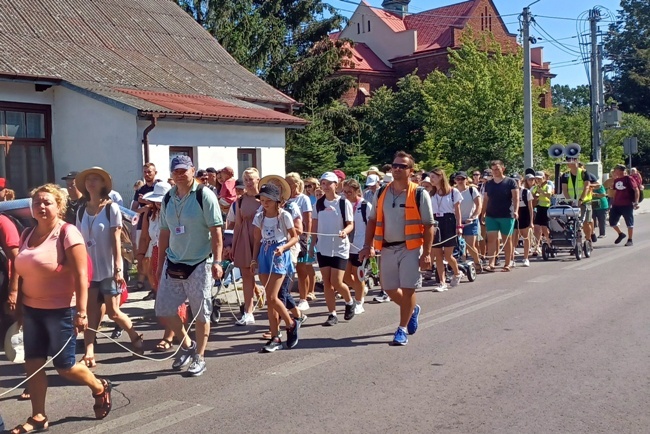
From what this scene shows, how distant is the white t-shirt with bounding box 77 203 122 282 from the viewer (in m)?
7.30

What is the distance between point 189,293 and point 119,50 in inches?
645

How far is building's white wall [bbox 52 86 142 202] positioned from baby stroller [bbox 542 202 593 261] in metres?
9.12

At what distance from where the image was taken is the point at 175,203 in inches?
271

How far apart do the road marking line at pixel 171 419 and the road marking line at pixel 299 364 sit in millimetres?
1092

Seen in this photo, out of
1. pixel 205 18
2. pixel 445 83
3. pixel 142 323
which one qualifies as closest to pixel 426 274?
pixel 142 323

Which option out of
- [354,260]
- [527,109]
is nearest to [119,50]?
[527,109]

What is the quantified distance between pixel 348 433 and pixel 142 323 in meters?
5.14

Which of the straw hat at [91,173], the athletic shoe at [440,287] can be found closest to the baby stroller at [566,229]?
the athletic shoe at [440,287]

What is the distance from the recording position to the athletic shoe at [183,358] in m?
7.10

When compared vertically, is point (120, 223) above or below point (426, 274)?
above

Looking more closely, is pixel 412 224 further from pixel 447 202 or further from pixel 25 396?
pixel 447 202

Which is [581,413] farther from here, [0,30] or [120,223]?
[0,30]

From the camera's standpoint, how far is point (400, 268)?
7.89m

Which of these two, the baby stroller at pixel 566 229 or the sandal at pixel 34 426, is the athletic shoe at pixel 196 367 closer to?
the sandal at pixel 34 426
